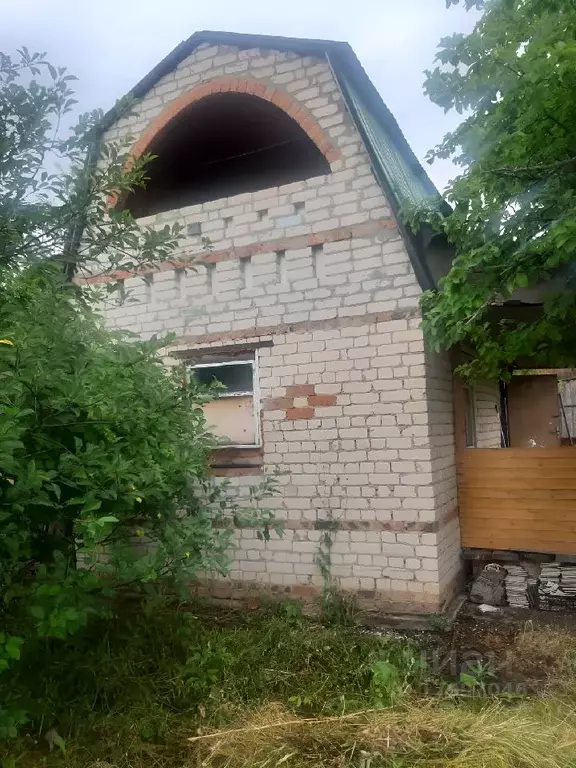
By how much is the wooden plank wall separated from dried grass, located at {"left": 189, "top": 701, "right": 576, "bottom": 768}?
242cm

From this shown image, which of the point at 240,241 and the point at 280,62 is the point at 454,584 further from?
the point at 280,62

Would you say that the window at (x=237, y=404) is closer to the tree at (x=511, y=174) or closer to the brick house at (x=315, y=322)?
the brick house at (x=315, y=322)

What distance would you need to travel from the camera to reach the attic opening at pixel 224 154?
21.7ft

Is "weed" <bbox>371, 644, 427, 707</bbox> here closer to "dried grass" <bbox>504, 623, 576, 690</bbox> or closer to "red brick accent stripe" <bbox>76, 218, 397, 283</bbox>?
"dried grass" <bbox>504, 623, 576, 690</bbox>

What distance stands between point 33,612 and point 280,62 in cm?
570

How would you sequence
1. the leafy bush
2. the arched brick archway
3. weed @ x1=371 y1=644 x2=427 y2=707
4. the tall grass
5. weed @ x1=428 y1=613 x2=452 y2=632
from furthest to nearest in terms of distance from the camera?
1. the arched brick archway
2. weed @ x1=428 y1=613 x2=452 y2=632
3. weed @ x1=371 y1=644 x2=427 y2=707
4. the tall grass
5. the leafy bush

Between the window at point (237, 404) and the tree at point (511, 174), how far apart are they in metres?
2.09

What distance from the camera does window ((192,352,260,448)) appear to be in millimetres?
6195

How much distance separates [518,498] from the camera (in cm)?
590

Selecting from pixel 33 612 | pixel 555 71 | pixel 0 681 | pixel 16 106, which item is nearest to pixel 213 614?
pixel 0 681

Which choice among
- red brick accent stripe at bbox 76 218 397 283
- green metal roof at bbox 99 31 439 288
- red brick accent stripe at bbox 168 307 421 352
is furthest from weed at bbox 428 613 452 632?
red brick accent stripe at bbox 76 218 397 283

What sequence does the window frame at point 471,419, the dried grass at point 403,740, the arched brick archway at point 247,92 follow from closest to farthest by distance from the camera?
the dried grass at point 403,740 < the arched brick archway at point 247,92 < the window frame at point 471,419

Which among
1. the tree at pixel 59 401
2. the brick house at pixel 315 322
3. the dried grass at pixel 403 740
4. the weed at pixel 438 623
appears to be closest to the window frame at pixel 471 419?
the brick house at pixel 315 322

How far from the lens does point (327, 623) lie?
5.42m
